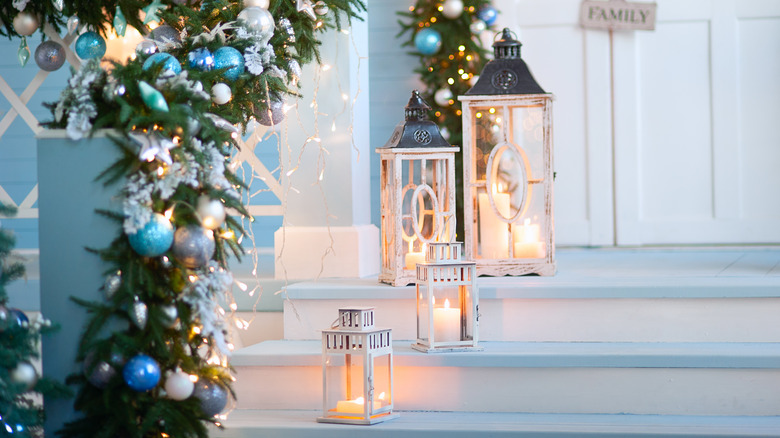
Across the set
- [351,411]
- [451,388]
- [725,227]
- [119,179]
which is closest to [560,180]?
[725,227]

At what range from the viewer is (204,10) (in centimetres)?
240

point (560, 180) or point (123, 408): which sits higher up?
point (560, 180)

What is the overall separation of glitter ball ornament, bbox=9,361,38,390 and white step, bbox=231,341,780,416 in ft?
2.48

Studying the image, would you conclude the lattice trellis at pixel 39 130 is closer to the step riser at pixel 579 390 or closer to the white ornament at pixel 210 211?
the step riser at pixel 579 390

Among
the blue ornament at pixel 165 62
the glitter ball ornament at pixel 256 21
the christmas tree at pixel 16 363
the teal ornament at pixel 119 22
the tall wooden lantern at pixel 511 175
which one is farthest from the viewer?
the tall wooden lantern at pixel 511 175

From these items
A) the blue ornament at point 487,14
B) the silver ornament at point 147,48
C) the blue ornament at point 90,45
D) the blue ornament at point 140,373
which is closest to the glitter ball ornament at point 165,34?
the silver ornament at point 147,48

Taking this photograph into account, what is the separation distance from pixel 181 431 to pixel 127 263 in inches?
14.0

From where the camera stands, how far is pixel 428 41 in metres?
3.70

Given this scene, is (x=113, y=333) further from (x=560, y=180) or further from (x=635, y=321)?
(x=560, y=180)

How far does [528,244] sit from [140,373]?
4.76 ft

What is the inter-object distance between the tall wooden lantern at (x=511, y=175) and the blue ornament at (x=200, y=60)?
0.89 m

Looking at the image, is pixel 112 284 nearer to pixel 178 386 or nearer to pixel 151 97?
pixel 178 386

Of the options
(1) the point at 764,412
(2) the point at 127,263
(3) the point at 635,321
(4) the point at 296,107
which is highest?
(4) the point at 296,107

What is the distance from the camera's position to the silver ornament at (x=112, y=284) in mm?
1736
